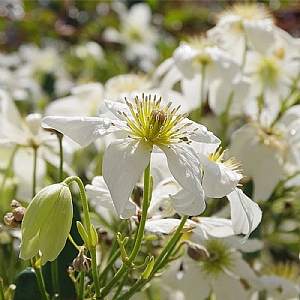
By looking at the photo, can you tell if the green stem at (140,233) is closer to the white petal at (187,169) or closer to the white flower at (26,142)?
the white petal at (187,169)

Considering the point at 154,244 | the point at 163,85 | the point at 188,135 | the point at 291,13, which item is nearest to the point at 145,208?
the point at 188,135

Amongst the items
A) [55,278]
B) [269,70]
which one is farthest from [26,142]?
[269,70]

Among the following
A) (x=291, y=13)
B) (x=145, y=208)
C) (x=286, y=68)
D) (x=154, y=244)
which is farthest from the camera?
(x=291, y=13)

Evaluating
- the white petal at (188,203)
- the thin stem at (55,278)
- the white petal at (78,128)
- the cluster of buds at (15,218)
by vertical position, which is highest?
the white petal at (78,128)

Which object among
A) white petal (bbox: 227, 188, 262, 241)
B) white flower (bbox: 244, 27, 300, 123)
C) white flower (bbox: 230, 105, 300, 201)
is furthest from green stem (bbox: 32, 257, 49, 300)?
white flower (bbox: 244, 27, 300, 123)

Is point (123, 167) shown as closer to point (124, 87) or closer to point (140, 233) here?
point (140, 233)

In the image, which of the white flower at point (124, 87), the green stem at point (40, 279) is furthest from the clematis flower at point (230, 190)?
the white flower at point (124, 87)

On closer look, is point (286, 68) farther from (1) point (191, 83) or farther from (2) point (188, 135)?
(2) point (188, 135)
